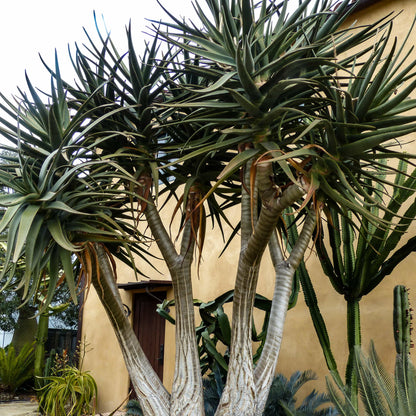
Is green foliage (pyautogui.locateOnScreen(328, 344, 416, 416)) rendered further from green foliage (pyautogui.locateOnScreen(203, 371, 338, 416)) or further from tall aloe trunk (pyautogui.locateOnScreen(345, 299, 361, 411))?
green foliage (pyautogui.locateOnScreen(203, 371, 338, 416))

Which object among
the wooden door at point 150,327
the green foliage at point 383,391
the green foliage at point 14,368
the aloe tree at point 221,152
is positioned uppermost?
the aloe tree at point 221,152

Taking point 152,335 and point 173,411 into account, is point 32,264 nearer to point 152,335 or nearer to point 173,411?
point 173,411

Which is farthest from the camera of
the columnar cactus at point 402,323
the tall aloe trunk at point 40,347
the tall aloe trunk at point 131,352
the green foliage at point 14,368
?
the green foliage at point 14,368

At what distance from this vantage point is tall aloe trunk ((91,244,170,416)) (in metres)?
3.68

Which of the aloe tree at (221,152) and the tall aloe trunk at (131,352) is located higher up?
the aloe tree at (221,152)

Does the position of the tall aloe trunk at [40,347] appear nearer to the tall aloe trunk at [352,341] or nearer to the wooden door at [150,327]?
the wooden door at [150,327]

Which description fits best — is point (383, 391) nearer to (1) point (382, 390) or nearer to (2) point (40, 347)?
(1) point (382, 390)

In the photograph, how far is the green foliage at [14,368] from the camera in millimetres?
10859

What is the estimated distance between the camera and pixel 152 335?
25.8 feet

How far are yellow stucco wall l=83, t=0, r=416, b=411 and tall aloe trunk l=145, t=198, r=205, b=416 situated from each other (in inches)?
85.3

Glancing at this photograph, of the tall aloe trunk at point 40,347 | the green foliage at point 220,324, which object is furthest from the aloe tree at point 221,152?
the tall aloe trunk at point 40,347

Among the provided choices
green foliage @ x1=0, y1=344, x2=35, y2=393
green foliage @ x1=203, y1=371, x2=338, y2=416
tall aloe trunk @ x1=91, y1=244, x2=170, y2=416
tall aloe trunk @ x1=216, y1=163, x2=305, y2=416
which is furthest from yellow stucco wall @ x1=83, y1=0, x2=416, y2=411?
green foliage @ x1=0, y1=344, x2=35, y2=393

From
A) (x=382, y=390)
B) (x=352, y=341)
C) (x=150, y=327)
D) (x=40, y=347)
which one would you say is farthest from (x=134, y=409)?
(x=40, y=347)

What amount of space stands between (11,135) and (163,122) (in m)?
1.14
